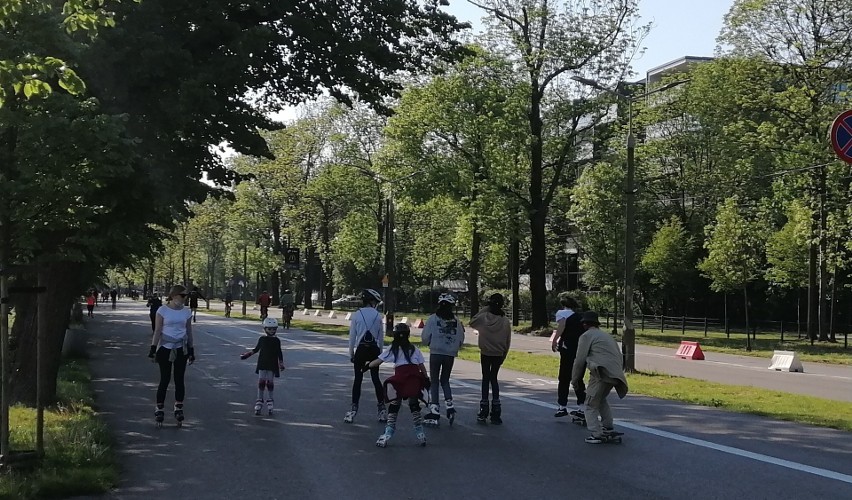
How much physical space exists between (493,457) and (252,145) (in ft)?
23.7

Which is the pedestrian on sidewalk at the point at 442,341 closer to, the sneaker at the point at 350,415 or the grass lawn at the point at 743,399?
the sneaker at the point at 350,415

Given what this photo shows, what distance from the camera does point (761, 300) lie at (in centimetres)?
5288

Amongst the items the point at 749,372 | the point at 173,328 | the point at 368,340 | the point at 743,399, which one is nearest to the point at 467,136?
the point at 749,372

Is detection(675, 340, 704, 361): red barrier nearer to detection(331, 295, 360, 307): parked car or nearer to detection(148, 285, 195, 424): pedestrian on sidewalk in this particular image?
detection(148, 285, 195, 424): pedestrian on sidewalk

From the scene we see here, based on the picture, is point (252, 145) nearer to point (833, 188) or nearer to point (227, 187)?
point (227, 187)

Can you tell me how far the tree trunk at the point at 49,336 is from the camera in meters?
12.6

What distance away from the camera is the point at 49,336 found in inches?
500

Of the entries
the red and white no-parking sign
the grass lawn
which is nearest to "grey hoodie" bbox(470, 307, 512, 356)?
the grass lawn

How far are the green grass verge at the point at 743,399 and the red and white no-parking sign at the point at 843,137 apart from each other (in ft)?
12.5

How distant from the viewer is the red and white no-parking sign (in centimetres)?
1177

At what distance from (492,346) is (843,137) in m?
5.57

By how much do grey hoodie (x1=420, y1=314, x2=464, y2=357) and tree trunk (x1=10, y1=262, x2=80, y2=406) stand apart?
18.0 feet

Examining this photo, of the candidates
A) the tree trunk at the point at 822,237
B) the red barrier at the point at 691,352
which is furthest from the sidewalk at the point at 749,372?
the tree trunk at the point at 822,237

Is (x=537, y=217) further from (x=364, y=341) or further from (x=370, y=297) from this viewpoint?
(x=370, y=297)
